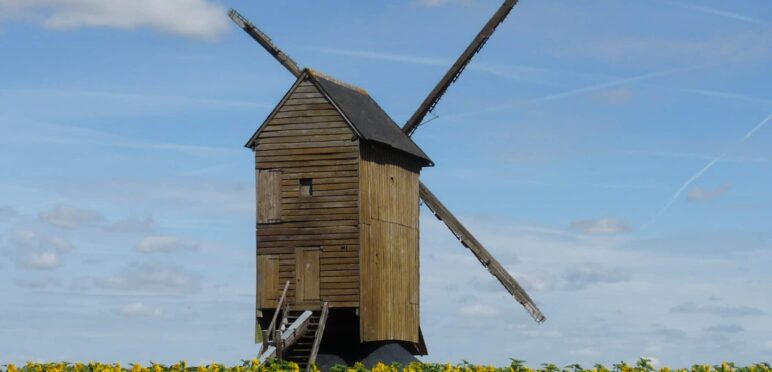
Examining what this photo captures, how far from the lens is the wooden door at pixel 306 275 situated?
31578 millimetres

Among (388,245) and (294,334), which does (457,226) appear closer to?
(388,245)

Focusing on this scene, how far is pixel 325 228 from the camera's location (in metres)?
31.6

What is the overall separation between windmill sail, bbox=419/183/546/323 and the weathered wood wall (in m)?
1.95

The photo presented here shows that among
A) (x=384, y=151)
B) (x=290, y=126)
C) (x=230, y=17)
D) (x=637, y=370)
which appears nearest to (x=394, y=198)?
(x=384, y=151)

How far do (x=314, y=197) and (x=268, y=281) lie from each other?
2549mm

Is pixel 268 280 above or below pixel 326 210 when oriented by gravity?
below

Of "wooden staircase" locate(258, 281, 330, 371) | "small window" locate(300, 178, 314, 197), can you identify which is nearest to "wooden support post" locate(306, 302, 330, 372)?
"wooden staircase" locate(258, 281, 330, 371)

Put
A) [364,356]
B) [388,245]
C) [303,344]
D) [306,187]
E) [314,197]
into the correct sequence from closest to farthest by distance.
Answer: [303,344], [314,197], [306,187], [364,356], [388,245]

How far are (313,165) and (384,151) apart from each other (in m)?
2.32

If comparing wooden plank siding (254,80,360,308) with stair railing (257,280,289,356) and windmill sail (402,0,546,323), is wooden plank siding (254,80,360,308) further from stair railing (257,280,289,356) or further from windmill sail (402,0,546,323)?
windmill sail (402,0,546,323)

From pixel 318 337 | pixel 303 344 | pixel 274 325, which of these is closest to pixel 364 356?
pixel 303 344

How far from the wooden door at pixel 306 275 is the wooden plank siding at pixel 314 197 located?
29 mm

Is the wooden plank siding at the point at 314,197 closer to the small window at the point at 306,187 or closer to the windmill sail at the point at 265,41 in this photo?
the small window at the point at 306,187

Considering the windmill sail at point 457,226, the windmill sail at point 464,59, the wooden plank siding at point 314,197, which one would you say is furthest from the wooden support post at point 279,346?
the windmill sail at point 464,59
